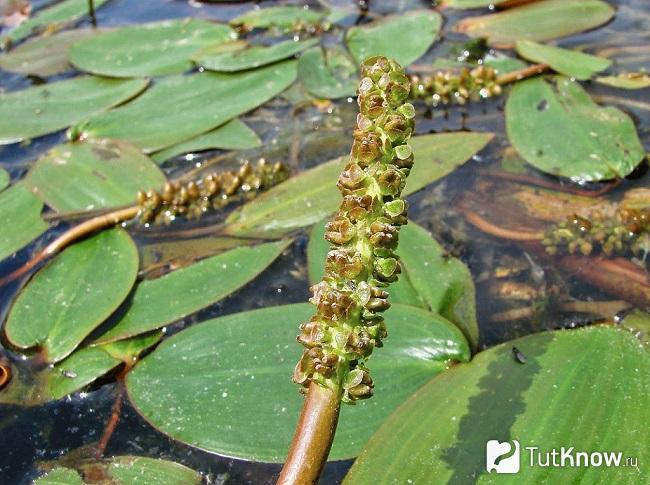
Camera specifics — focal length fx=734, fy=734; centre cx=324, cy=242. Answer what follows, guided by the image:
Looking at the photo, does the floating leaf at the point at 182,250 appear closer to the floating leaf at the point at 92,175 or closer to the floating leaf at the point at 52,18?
the floating leaf at the point at 92,175

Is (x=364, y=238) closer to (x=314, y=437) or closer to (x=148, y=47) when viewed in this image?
(x=314, y=437)

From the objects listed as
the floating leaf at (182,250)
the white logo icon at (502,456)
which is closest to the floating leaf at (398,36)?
the floating leaf at (182,250)

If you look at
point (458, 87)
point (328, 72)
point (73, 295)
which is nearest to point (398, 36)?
point (328, 72)

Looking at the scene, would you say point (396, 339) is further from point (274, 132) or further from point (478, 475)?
point (274, 132)

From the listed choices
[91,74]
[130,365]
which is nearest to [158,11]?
[91,74]

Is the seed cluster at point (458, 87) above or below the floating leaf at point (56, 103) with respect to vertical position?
below
